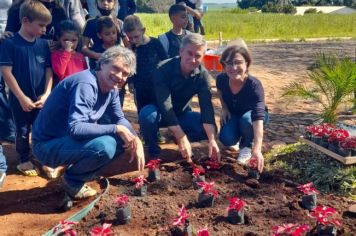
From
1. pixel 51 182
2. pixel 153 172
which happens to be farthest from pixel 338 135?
pixel 51 182

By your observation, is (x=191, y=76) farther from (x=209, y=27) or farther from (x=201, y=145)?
(x=209, y=27)

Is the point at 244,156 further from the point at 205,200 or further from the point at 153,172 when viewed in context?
the point at 205,200

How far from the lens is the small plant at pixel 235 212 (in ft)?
10.5

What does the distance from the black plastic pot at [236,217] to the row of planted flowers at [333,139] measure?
4.00 ft

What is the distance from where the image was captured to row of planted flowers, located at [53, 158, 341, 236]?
279cm

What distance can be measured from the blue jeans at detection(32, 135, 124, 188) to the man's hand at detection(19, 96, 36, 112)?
620mm

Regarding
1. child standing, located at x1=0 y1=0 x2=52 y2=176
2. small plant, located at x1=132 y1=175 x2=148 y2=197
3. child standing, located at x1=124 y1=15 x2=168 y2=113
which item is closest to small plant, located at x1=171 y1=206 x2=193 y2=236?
small plant, located at x1=132 y1=175 x2=148 y2=197

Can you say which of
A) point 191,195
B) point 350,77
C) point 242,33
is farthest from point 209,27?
point 191,195

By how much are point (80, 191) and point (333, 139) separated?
2.22m

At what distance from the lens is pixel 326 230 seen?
292 centimetres

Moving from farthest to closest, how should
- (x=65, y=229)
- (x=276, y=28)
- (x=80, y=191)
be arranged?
(x=276, y=28)
(x=80, y=191)
(x=65, y=229)

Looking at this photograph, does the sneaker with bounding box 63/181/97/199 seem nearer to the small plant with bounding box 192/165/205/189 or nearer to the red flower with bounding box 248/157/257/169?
the small plant with bounding box 192/165/205/189

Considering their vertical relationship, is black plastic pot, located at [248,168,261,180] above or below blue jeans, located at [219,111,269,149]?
below

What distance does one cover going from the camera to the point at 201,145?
5.10m
